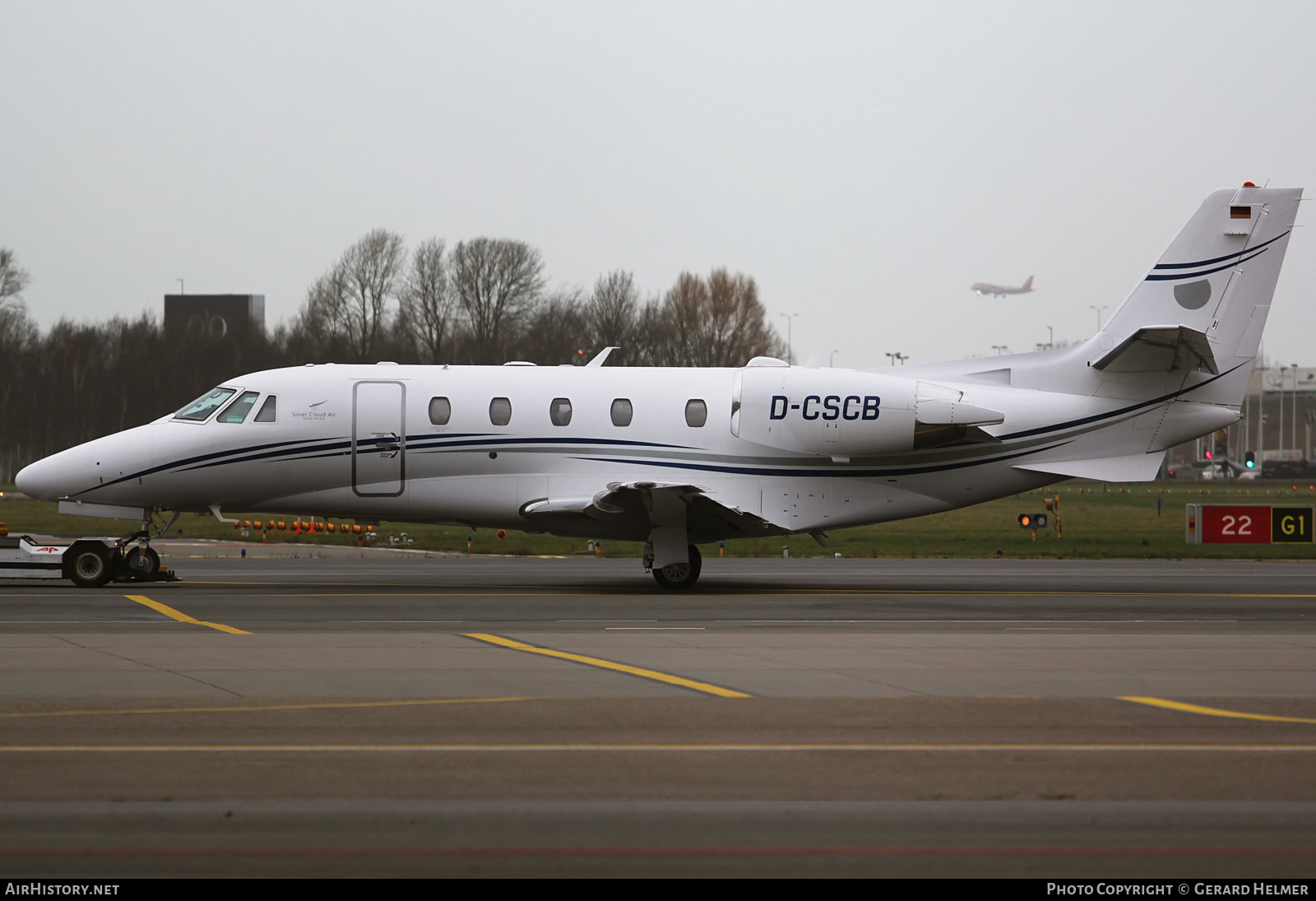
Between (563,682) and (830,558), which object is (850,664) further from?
(830,558)

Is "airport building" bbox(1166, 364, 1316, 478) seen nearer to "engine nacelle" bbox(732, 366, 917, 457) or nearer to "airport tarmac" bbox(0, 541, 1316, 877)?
"engine nacelle" bbox(732, 366, 917, 457)

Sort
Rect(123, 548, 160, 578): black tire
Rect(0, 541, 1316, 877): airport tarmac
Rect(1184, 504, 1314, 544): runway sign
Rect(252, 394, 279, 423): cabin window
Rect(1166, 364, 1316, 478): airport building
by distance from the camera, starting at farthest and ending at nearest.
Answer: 1. Rect(1166, 364, 1316, 478): airport building
2. Rect(1184, 504, 1314, 544): runway sign
3. Rect(252, 394, 279, 423): cabin window
4. Rect(123, 548, 160, 578): black tire
5. Rect(0, 541, 1316, 877): airport tarmac

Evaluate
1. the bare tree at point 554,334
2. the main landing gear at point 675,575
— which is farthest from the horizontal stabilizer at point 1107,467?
the bare tree at point 554,334

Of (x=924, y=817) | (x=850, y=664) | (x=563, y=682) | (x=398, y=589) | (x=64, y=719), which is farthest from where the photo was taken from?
(x=398, y=589)

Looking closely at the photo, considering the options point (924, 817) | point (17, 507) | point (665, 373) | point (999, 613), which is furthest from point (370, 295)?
point (924, 817)

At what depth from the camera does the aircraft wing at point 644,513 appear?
2070 centimetres

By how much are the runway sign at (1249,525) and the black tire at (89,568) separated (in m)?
25.5

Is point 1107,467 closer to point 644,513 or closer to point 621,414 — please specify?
point 644,513

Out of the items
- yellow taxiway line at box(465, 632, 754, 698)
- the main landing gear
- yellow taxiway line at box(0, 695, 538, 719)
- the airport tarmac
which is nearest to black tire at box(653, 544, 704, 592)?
the main landing gear

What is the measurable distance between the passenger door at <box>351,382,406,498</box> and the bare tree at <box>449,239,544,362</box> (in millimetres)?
53270

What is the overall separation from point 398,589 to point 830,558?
1245cm

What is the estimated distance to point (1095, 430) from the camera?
22.3m

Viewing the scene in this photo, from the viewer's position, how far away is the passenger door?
21609mm

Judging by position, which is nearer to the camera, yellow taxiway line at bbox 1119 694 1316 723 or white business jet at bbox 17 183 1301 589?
yellow taxiway line at bbox 1119 694 1316 723
